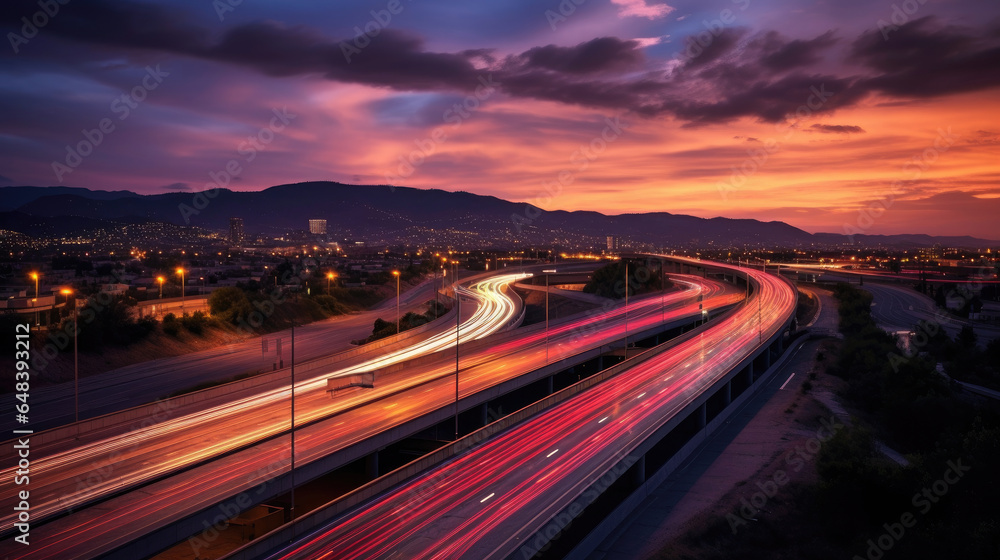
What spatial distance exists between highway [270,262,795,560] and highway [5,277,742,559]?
131 inches

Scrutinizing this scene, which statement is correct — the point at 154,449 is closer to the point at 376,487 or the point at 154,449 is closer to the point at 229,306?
the point at 376,487

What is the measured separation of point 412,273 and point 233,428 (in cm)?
8429

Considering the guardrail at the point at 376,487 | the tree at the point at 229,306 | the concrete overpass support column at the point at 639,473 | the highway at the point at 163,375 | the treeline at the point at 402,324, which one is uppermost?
the tree at the point at 229,306

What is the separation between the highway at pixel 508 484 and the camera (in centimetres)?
1380

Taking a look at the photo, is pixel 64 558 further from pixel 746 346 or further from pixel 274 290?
pixel 274 290

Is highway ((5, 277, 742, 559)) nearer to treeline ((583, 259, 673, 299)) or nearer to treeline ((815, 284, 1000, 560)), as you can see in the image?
treeline ((815, 284, 1000, 560))

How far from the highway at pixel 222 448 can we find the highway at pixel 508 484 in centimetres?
332

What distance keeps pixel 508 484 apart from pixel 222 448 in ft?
29.7

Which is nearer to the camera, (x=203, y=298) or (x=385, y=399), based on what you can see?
(x=385, y=399)

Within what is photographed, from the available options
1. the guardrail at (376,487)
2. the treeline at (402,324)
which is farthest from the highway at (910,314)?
the guardrail at (376,487)

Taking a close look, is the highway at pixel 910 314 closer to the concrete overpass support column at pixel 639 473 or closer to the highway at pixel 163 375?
the concrete overpass support column at pixel 639 473

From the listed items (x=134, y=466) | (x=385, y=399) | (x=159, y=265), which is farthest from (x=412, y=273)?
(x=134, y=466)

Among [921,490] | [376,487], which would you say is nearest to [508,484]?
[376,487]

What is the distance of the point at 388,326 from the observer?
170 feet
